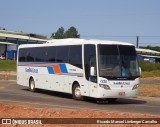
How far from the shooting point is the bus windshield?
2186 cm

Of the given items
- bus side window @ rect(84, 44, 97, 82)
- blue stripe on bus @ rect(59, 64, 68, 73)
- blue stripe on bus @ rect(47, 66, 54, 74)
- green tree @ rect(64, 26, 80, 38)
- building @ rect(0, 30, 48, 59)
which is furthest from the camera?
green tree @ rect(64, 26, 80, 38)

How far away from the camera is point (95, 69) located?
21.9 metres

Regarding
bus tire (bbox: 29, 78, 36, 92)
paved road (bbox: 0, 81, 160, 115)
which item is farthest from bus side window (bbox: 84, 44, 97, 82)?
bus tire (bbox: 29, 78, 36, 92)

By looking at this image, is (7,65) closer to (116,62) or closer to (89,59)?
(89,59)

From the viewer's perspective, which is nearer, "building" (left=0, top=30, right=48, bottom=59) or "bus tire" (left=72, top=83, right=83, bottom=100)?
"bus tire" (left=72, top=83, right=83, bottom=100)

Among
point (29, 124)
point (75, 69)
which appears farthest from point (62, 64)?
point (29, 124)

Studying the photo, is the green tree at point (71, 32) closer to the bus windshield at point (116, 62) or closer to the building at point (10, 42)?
the building at point (10, 42)

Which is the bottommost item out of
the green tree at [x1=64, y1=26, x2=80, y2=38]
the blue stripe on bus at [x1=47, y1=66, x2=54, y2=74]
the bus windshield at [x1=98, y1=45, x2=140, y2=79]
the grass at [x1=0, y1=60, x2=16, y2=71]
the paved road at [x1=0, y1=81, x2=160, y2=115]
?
the paved road at [x1=0, y1=81, x2=160, y2=115]

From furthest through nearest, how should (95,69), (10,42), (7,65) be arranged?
(10,42)
(7,65)
(95,69)

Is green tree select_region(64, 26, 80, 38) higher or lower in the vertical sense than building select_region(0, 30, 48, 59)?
higher

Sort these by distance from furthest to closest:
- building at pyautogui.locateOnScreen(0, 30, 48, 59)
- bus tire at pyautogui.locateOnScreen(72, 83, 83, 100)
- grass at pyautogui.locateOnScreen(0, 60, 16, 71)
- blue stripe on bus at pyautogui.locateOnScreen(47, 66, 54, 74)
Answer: building at pyautogui.locateOnScreen(0, 30, 48, 59)
grass at pyautogui.locateOnScreen(0, 60, 16, 71)
blue stripe on bus at pyautogui.locateOnScreen(47, 66, 54, 74)
bus tire at pyautogui.locateOnScreen(72, 83, 83, 100)

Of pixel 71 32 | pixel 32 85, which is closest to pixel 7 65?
pixel 32 85

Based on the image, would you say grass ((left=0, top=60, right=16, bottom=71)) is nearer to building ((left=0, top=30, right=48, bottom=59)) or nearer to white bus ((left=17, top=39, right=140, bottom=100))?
building ((left=0, top=30, right=48, bottom=59))

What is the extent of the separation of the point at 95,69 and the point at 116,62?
3.45 feet
